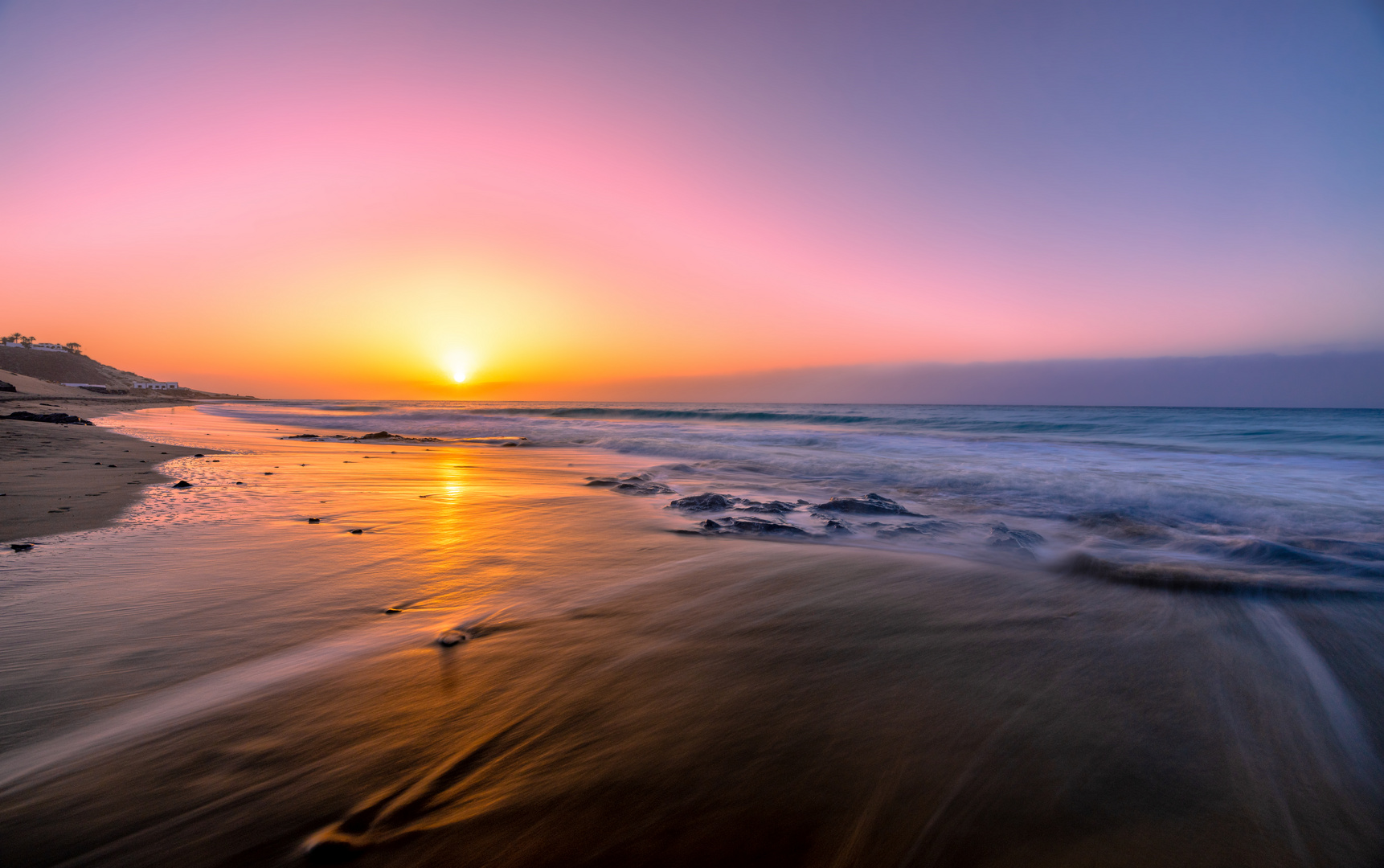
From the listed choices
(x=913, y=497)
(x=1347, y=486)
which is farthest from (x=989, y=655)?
(x=1347, y=486)

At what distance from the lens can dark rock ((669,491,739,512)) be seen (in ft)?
18.3

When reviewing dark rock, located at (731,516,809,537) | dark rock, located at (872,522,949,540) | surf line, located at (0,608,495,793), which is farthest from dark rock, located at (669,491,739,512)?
surf line, located at (0,608,495,793)

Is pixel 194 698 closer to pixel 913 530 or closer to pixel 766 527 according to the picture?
pixel 766 527

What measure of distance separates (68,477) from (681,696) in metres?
7.99

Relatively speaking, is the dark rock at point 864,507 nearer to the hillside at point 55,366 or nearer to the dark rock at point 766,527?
the dark rock at point 766,527

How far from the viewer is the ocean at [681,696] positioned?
131 cm

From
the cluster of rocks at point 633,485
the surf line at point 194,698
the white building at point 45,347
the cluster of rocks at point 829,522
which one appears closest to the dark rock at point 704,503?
the cluster of rocks at point 829,522

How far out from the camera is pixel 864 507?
572cm

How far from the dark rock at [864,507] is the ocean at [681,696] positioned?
98 centimetres

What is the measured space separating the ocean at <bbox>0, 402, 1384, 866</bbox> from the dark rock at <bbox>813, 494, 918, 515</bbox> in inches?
38.6

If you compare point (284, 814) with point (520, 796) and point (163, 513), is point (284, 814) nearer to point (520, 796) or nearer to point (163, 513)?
point (520, 796)

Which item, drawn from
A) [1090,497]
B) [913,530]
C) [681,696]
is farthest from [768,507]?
[1090,497]

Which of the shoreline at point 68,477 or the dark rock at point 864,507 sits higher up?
the shoreline at point 68,477

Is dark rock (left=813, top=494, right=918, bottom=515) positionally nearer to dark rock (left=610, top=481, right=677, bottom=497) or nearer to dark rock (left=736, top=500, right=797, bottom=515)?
dark rock (left=736, top=500, right=797, bottom=515)
